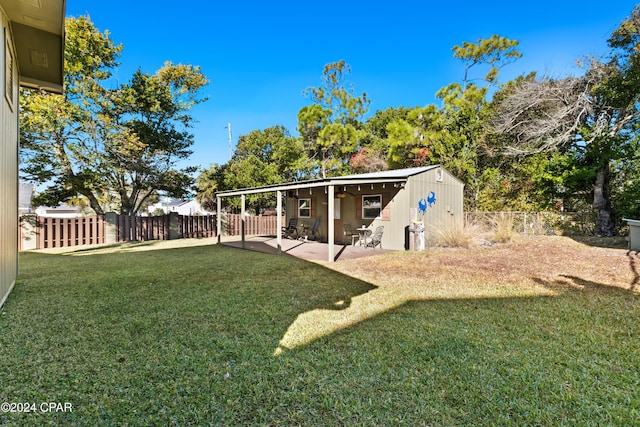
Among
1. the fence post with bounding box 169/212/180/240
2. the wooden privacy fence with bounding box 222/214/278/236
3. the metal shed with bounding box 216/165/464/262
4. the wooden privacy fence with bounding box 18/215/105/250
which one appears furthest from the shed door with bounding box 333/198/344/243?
the wooden privacy fence with bounding box 18/215/105/250

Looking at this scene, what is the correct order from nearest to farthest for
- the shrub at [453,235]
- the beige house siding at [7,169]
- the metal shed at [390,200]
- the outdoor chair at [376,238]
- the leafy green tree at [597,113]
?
the beige house siding at [7,169]
the shrub at [453,235]
the metal shed at [390,200]
the outdoor chair at [376,238]
the leafy green tree at [597,113]

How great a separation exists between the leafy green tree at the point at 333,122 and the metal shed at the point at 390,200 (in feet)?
33.1

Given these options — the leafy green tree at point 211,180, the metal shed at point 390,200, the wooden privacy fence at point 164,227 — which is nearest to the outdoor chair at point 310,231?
the metal shed at point 390,200

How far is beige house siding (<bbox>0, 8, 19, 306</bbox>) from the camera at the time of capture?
4.04 m

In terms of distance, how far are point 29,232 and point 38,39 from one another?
330 inches

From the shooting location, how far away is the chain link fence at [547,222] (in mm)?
12055

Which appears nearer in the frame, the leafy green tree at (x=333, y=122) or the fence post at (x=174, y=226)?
the fence post at (x=174, y=226)

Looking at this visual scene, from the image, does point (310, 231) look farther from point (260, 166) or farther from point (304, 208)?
point (260, 166)

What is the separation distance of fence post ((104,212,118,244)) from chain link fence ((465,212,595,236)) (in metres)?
14.4

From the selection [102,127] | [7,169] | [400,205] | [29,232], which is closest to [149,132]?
[102,127]

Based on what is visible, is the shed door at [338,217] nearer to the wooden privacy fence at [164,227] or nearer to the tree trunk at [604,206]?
the wooden privacy fence at [164,227]

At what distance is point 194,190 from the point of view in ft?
58.4

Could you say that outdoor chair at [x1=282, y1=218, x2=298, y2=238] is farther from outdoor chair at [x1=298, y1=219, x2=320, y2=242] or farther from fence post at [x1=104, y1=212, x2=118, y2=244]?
fence post at [x1=104, y1=212, x2=118, y2=244]

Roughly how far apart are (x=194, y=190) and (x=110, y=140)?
5.11m
